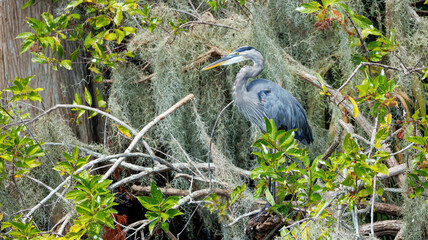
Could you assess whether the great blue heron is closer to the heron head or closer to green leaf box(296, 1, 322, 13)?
the heron head

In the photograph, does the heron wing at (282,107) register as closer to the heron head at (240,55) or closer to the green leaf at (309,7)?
the heron head at (240,55)

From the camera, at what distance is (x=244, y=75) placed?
289cm

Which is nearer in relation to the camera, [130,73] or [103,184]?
[103,184]

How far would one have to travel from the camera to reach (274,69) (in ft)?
9.31

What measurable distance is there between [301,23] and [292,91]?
404 millimetres

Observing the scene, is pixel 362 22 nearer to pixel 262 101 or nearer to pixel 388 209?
pixel 262 101

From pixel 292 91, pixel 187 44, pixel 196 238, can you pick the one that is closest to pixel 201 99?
pixel 187 44

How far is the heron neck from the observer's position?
287cm

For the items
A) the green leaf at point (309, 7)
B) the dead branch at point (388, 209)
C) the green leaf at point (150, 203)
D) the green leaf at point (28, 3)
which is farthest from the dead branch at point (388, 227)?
the green leaf at point (28, 3)

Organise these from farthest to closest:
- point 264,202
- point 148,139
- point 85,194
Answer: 1. point 148,139
2. point 264,202
3. point 85,194

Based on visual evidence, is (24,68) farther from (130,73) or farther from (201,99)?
(201,99)

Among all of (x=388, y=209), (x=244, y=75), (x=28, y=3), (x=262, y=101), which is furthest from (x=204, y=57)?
(x=388, y=209)

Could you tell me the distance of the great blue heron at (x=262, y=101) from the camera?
2822 mm

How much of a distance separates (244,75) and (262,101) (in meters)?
0.19
